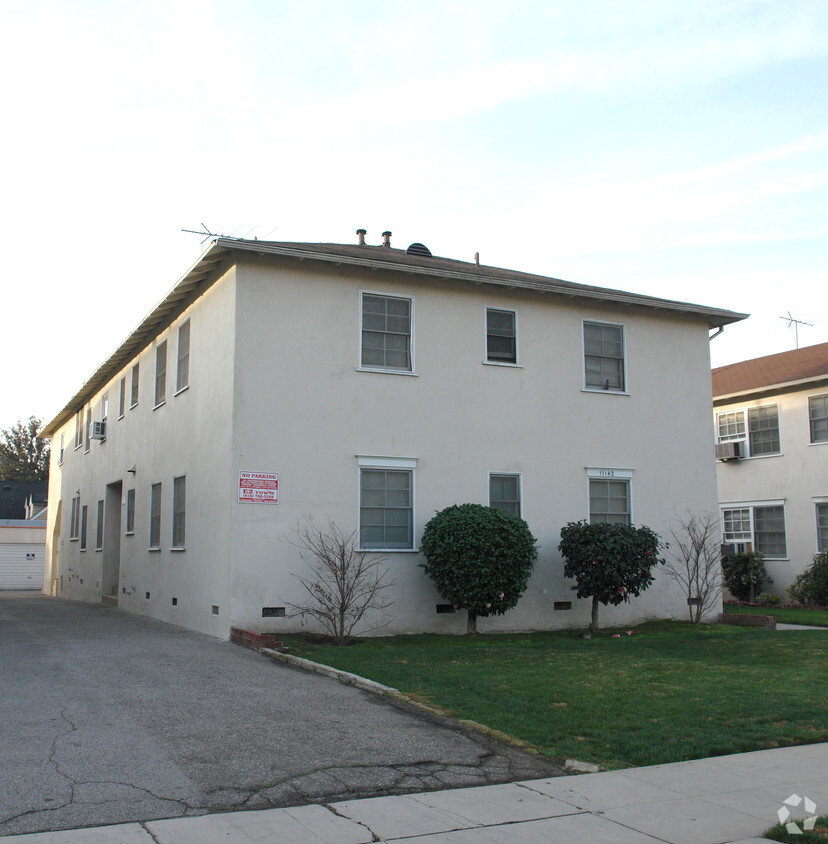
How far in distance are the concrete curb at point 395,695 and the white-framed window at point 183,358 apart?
682 centimetres

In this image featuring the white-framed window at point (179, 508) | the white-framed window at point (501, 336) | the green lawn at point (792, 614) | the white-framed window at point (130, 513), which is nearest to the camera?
the white-framed window at point (501, 336)

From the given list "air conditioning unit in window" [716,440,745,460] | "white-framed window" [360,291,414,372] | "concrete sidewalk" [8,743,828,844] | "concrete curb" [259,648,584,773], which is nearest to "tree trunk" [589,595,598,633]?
"white-framed window" [360,291,414,372]

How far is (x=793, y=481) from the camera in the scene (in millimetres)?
24719

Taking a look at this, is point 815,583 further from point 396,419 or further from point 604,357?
point 396,419

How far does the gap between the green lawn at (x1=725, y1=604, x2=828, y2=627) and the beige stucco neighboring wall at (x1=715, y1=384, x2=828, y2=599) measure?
87.0 inches

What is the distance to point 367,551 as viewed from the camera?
14492 millimetres

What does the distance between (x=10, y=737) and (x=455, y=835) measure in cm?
381

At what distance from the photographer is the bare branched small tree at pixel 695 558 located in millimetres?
17031

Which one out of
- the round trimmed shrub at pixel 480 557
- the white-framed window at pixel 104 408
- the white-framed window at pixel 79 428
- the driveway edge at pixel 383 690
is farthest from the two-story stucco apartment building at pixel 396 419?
the white-framed window at pixel 79 428

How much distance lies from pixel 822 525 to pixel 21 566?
32461 millimetres

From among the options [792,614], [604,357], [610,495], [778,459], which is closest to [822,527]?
[778,459]

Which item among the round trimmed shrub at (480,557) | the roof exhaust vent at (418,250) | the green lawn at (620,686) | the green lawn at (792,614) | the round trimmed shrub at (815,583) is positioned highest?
the roof exhaust vent at (418,250)

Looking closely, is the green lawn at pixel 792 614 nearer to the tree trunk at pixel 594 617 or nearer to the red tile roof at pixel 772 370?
the tree trunk at pixel 594 617

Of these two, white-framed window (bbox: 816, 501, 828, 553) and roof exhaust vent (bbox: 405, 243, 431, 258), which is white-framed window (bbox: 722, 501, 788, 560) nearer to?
white-framed window (bbox: 816, 501, 828, 553)
